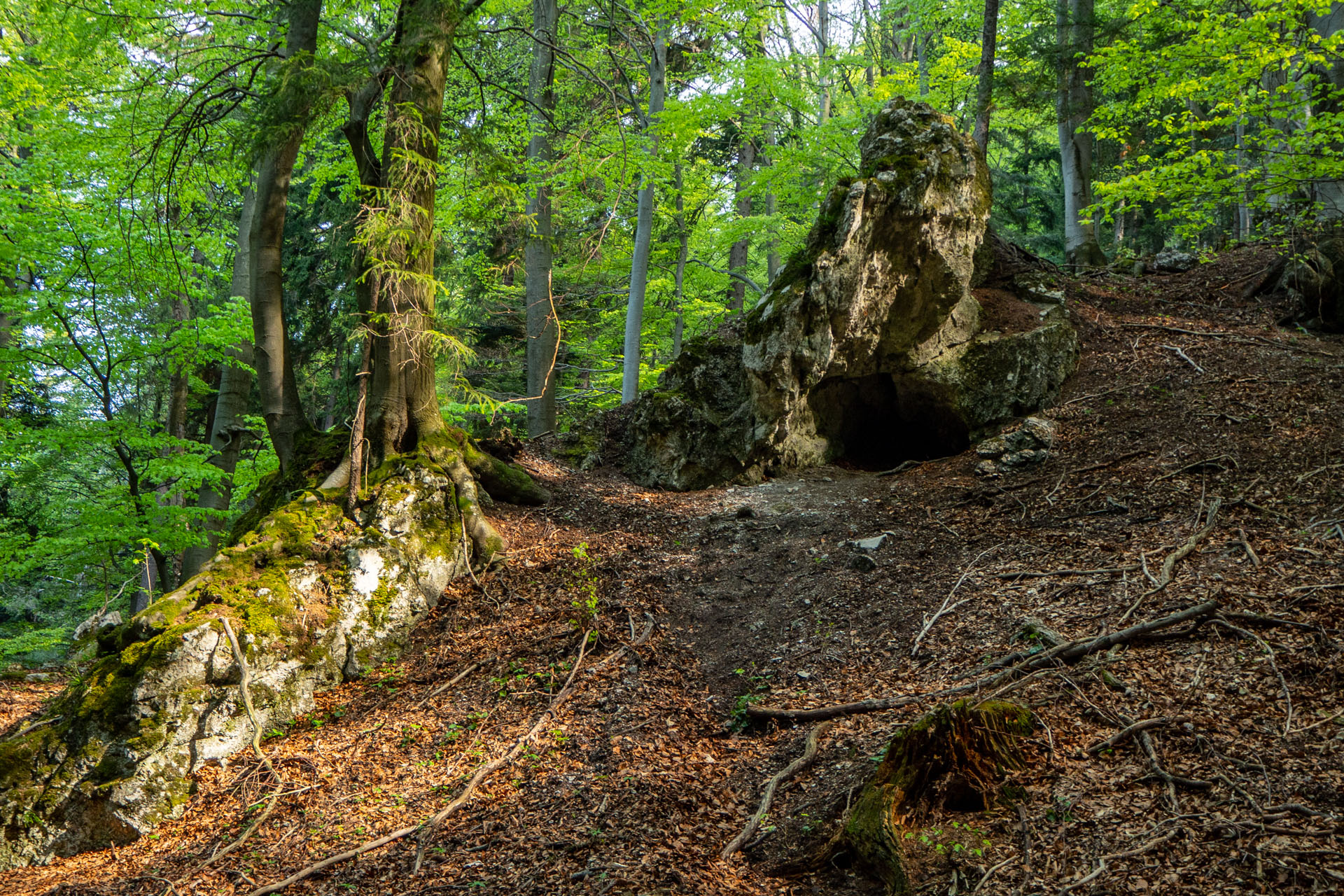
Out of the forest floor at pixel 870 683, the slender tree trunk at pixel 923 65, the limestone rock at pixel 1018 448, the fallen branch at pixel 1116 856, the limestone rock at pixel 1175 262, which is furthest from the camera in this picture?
the slender tree trunk at pixel 923 65

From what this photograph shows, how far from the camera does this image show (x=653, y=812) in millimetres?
3846

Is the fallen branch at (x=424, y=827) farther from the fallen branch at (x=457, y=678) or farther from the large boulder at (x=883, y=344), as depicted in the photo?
the large boulder at (x=883, y=344)

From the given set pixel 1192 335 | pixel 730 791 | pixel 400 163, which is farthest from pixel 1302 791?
pixel 1192 335

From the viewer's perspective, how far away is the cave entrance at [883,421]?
9.28m

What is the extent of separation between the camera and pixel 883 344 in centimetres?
914

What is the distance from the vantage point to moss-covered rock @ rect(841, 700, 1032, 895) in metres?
3.23

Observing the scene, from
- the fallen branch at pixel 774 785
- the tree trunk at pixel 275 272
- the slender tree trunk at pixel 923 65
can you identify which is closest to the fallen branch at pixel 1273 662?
the fallen branch at pixel 774 785

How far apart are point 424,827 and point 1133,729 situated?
12.4ft

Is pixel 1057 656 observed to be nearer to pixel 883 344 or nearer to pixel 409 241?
pixel 883 344

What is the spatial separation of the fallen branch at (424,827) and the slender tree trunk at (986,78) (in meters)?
10.4

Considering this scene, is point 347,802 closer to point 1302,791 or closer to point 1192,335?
point 1302,791

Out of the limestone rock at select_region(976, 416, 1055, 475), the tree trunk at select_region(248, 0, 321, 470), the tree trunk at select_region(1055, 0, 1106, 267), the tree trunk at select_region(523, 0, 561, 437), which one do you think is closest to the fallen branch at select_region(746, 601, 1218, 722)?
the limestone rock at select_region(976, 416, 1055, 475)

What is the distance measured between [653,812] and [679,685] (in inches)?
56.8

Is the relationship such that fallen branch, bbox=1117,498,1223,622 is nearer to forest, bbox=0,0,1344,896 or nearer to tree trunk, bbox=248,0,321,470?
forest, bbox=0,0,1344,896
